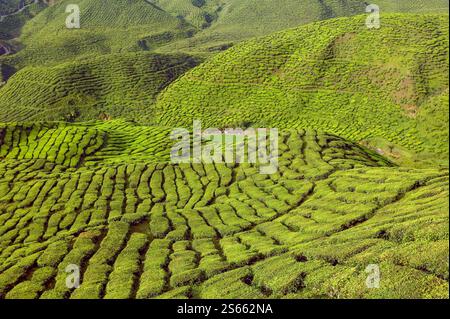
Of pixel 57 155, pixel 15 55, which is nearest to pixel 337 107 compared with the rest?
pixel 57 155

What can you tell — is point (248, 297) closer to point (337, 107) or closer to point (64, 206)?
point (64, 206)

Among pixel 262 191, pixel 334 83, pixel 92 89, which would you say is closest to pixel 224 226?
pixel 262 191

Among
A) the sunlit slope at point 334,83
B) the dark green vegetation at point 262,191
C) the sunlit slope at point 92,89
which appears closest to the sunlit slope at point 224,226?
the dark green vegetation at point 262,191

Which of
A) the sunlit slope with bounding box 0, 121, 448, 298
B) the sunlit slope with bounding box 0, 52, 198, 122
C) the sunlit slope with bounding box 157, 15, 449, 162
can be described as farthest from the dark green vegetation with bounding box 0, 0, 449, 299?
the sunlit slope with bounding box 0, 52, 198, 122

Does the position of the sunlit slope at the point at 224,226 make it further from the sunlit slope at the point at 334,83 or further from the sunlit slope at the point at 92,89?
the sunlit slope at the point at 92,89

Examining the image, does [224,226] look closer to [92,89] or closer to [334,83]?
[334,83]

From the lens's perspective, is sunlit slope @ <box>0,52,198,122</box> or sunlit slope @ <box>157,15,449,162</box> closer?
sunlit slope @ <box>157,15,449,162</box>

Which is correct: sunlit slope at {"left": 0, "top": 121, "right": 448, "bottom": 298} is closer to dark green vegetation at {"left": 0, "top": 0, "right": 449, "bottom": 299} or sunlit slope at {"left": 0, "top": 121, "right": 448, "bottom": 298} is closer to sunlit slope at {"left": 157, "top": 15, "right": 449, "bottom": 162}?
dark green vegetation at {"left": 0, "top": 0, "right": 449, "bottom": 299}
